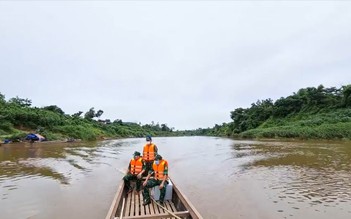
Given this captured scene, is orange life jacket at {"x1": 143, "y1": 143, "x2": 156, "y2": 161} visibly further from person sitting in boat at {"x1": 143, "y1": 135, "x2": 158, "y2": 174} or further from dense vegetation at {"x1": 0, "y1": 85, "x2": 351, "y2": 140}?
dense vegetation at {"x1": 0, "y1": 85, "x2": 351, "y2": 140}

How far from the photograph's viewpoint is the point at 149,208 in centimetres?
672

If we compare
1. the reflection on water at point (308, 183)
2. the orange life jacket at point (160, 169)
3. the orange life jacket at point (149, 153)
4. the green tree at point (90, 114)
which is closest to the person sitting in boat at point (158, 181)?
the orange life jacket at point (160, 169)

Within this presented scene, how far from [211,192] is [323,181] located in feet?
14.3

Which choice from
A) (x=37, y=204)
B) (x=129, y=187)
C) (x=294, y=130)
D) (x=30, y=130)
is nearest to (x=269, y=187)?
(x=129, y=187)

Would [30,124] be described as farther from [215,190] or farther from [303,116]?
[303,116]

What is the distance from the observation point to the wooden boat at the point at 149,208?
18.5 feet

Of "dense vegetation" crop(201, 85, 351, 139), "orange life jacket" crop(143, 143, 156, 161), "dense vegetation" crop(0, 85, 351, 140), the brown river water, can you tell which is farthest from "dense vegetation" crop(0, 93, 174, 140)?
"dense vegetation" crop(201, 85, 351, 139)

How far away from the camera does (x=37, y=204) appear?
841cm

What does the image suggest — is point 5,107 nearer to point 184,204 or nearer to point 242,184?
point 242,184

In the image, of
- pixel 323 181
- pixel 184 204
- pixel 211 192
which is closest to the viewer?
pixel 184 204

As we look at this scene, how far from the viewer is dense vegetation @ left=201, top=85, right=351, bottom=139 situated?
35.5 metres

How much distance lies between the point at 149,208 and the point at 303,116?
4761cm

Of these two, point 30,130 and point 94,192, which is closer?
point 94,192

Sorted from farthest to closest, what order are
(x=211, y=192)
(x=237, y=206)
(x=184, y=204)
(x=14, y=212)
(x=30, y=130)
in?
(x=30, y=130)
(x=211, y=192)
(x=237, y=206)
(x=14, y=212)
(x=184, y=204)
